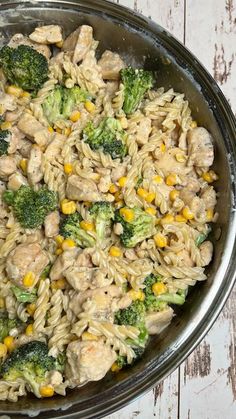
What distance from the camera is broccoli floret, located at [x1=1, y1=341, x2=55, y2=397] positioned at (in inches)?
125

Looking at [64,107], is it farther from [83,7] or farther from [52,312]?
[52,312]

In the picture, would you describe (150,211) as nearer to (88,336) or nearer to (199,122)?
(199,122)

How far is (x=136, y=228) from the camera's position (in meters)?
3.31

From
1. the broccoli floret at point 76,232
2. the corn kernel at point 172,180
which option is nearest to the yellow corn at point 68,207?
the broccoli floret at point 76,232

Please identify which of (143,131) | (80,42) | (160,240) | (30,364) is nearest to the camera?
(30,364)

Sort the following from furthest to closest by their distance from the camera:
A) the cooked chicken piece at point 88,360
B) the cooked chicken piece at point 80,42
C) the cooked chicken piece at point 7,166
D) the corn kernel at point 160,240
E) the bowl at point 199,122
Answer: the cooked chicken piece at point 80,42
the cooked chicken piece at point 7,166
the corn kernel at point 160,240
the bowl at point 199,122
the cooked chicken piece at point 88,360

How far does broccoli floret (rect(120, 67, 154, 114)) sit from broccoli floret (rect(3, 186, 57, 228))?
81 centimetres

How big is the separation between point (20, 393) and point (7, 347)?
28 cm

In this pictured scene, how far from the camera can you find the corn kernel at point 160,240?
11.1 ft

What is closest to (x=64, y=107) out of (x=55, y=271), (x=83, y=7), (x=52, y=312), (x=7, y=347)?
(x=83, y=7)

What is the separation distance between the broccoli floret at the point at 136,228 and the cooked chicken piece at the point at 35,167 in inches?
22.5

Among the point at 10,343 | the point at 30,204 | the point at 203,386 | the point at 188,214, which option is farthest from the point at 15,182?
the point at 203,386

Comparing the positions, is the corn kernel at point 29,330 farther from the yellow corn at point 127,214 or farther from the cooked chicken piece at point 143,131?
the cooked chicken piece at point 143,131

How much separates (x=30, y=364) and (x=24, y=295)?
41cm
